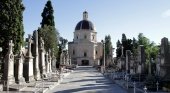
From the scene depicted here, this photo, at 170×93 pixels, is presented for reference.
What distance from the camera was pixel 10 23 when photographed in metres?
31.8

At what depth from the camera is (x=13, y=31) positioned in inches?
1248

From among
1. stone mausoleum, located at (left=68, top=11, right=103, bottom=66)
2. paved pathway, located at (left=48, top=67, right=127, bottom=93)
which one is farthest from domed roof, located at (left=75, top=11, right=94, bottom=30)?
paved pathway, located at (left=48, top=67, right=127, bottom=93)

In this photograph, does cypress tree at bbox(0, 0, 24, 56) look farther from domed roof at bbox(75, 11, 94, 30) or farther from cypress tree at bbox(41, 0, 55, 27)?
domed roof at bbox(75, 11, 94, 30)

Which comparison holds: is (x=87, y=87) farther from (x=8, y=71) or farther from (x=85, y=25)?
(x=85, y=25)

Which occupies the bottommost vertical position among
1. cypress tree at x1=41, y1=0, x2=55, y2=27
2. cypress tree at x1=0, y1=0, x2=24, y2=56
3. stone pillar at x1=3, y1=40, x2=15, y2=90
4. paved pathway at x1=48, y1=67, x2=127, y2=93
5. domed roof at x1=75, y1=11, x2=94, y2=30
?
paved pathway at x1=48, y1=67, x2=127, y2=93

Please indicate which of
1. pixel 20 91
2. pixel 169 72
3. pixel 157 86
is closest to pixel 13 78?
pixel 20 91

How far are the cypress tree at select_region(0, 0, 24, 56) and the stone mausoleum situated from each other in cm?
9362

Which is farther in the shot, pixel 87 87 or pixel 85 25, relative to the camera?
pixel 85 25

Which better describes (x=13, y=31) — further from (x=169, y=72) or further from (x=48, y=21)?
(x=48, y=21)

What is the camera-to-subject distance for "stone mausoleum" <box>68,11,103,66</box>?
127 metres

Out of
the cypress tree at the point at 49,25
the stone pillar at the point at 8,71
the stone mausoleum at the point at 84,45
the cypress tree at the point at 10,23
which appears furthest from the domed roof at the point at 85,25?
the stone pillar at the point at 8,71

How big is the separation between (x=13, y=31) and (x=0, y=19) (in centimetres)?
158

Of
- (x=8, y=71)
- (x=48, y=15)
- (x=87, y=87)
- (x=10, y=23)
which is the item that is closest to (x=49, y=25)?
(x=48, y=15)

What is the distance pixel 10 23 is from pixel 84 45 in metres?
96.1
